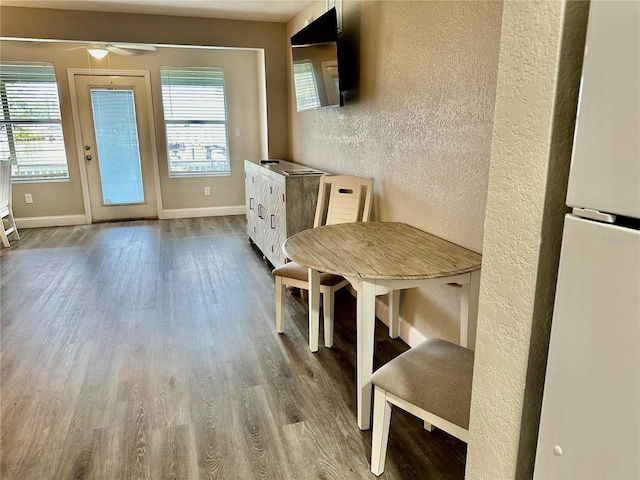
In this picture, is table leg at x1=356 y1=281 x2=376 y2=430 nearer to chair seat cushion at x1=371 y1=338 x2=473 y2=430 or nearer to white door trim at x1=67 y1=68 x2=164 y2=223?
chair seat cushion at x1=371 y1=338 x2=473 y2=430

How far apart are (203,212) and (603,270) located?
612 cm

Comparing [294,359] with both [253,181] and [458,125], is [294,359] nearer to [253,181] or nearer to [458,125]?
[458,125]

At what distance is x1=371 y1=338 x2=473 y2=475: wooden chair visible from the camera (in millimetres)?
1363

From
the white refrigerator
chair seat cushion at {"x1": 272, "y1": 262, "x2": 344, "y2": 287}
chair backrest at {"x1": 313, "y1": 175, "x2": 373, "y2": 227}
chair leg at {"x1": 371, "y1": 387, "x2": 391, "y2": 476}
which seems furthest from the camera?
chair backrest at {"x1": 313, "y1": 175, "x2": 373, "y2": 227}

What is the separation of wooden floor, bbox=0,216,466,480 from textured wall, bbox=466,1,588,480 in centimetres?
99

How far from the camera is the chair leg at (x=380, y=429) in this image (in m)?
1.56

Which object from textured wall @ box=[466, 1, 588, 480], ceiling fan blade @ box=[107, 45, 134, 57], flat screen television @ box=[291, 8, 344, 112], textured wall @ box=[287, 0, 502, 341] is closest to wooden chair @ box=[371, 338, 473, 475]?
textured wall @ box=[466, 1, 588, 480]

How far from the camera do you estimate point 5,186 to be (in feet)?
15.8

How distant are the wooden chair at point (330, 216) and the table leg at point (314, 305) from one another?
80mm

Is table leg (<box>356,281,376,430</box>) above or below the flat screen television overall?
below

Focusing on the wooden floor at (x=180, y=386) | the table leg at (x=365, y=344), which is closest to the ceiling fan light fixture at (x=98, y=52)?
the wooden floor at (x=180, y=386)

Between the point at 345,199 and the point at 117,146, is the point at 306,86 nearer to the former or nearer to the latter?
the point at 345,199

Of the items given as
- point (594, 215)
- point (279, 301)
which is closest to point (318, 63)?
point (279, 301)

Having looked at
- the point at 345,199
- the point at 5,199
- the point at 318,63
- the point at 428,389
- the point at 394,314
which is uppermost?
the point at 318,63
